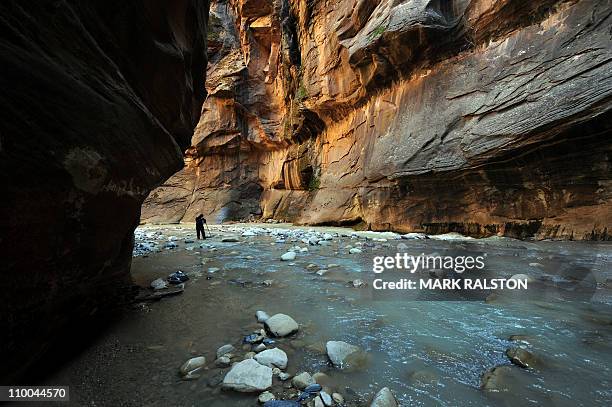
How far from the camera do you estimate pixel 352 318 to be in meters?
2.46

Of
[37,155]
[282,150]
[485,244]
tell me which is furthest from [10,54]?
[282,150]

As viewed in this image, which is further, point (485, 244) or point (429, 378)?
point (485, 244)

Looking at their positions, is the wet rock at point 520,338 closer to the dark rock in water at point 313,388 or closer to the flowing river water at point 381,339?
the flowing river water at point 381,339

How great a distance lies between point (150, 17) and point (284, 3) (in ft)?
60.3

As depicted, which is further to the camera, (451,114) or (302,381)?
(451,114)

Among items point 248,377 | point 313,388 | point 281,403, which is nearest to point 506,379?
point 313,388

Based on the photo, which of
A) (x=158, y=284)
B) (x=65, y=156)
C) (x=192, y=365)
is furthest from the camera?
(x=158, y=284)

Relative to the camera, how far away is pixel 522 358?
1.67m

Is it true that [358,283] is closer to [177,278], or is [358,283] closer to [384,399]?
[384,399]

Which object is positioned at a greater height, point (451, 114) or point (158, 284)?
point (451, 114)

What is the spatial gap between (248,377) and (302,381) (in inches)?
12.3

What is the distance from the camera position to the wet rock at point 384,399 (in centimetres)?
133

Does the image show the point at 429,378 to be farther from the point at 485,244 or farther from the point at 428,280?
the point at 485,244

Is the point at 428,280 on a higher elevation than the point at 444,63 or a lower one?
lower
